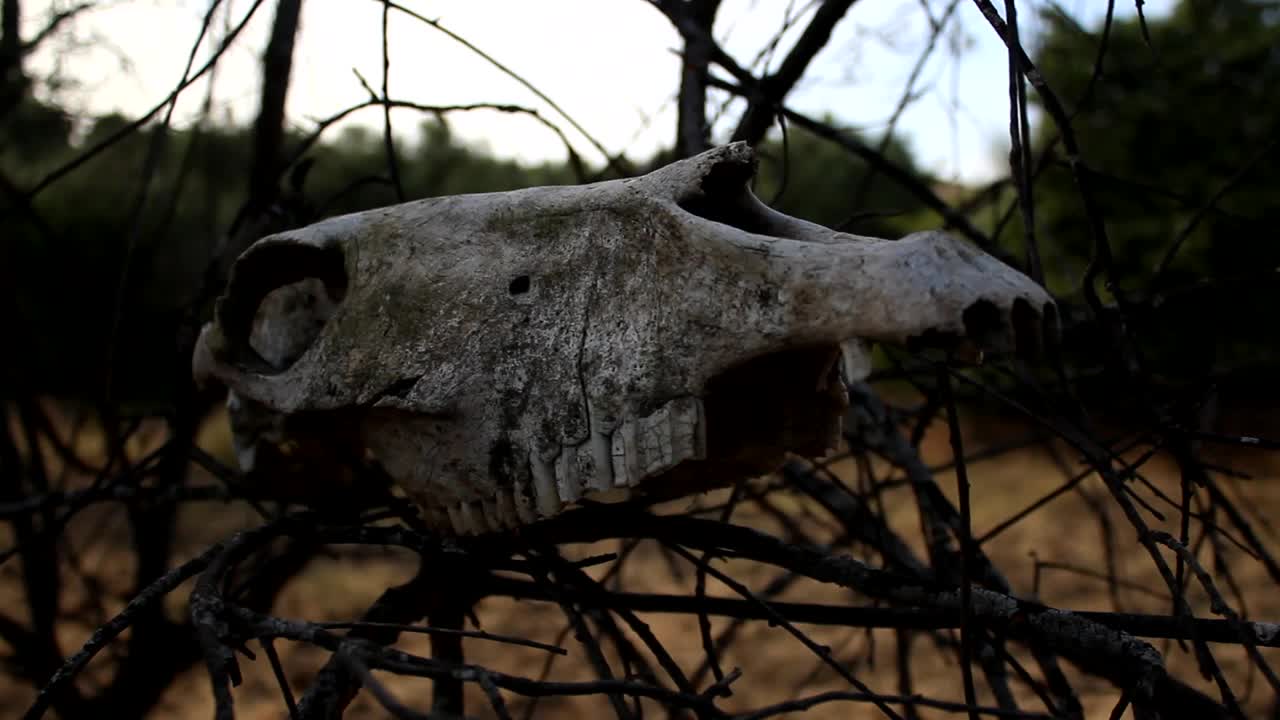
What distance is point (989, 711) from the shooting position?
29.4 inches

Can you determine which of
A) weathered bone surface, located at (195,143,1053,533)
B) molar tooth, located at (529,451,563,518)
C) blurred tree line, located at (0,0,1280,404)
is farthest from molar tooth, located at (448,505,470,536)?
blurred tree line, located at (0,0,1280,404)

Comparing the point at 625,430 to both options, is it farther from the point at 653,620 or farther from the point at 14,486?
the point at 653,620

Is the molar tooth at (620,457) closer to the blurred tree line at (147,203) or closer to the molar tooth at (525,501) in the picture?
the molar tooth at (525,501)

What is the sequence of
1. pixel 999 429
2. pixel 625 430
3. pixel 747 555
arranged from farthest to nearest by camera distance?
pixel 999 429 → pixel 747 555 → pixel 625 430

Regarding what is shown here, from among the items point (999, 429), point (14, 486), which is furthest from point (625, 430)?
point (999, 429)

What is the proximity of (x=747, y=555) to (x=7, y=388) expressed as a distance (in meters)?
2.18

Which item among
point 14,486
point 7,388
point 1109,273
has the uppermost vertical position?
point 1109,273

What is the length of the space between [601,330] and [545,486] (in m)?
0.15

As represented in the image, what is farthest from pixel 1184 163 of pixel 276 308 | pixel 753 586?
pixel 276 308

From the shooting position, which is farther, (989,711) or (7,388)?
(7,388)

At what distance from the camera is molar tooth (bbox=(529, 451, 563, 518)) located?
37.5 inches

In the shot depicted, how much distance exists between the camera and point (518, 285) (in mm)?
1021

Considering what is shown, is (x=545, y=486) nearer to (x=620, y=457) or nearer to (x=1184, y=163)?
(x=620, y=457)

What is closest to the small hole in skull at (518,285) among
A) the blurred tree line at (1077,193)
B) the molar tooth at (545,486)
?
the molar tooth at (545,486)
